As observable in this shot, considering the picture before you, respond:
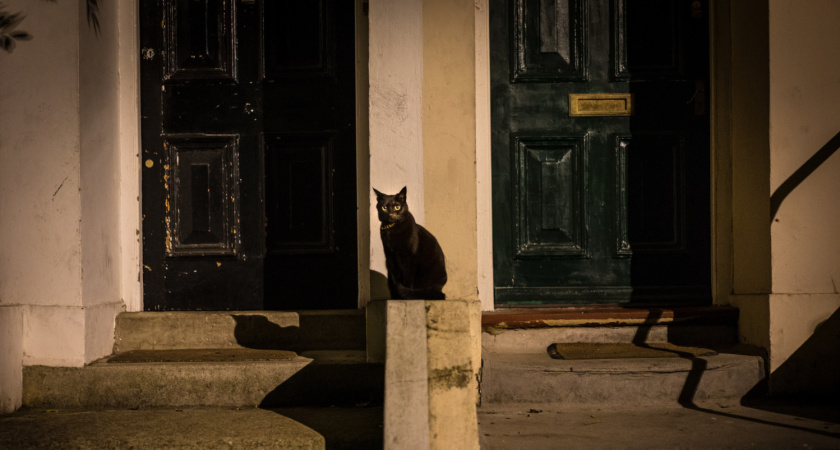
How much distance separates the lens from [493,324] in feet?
11.6

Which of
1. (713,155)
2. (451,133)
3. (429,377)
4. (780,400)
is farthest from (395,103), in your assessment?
(780,400)

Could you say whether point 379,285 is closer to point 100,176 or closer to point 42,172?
point 100,176

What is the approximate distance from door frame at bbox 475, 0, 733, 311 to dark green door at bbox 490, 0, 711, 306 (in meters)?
0.05

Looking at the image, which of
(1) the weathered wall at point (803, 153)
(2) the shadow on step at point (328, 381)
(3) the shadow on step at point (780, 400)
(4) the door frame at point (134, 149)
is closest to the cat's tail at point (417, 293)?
(2) the shadow on step at point (328, 381)

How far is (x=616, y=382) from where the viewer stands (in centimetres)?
314

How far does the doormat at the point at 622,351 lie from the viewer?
330 centimetres

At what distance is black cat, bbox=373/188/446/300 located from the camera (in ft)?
10.2

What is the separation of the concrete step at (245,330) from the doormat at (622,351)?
3.98 feet

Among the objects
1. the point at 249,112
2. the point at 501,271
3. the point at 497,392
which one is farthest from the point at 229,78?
the point at 497,392

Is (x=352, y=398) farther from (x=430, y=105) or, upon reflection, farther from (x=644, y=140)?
(x=644, y=140)

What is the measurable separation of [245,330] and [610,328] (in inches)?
88.7

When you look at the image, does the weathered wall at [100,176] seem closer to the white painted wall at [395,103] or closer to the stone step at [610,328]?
the white painted wall at [395,103]

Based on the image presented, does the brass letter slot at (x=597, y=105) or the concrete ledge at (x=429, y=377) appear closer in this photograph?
the concrete ledge at (x=429, y=377)

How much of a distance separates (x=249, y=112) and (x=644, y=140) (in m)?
2.64
